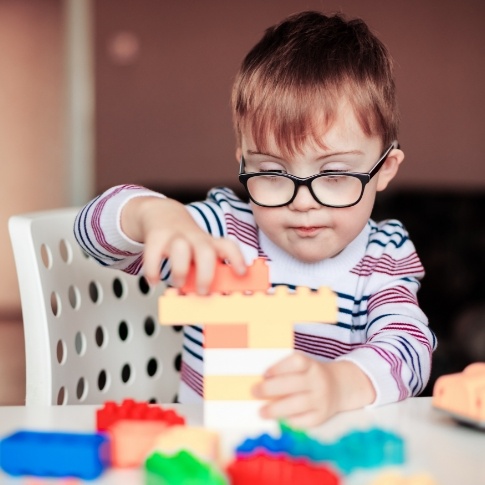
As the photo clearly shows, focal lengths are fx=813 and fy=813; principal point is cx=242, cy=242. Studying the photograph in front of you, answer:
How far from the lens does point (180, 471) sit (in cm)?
48

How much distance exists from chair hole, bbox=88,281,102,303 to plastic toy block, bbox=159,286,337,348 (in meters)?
0.51

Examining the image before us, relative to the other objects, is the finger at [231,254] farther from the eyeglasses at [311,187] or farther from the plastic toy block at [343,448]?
the eyeglasses at [311,187]

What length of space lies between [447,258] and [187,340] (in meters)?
2.06

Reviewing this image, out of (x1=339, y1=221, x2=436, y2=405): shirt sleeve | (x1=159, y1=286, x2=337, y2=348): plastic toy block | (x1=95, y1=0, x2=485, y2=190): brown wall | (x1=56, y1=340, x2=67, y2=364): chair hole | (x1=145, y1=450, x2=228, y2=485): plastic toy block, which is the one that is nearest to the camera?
(x1=145, y1=450, x2=228, y2=485): plastic toy block

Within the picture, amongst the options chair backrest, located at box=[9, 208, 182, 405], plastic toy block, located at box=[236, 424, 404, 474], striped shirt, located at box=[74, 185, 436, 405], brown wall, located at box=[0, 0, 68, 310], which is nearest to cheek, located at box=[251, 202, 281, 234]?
striped shirt, located at box=[74, 185, 436, 405]

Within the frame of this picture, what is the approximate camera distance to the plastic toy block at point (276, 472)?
48 centimetres

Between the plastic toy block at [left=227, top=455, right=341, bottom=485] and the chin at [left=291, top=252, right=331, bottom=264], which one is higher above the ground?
the chin at [left=291, top=252, right=331, bottom=264]

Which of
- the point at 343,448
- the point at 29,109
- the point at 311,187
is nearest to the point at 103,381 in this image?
the point at 311,187

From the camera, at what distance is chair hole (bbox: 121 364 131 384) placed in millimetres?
1151

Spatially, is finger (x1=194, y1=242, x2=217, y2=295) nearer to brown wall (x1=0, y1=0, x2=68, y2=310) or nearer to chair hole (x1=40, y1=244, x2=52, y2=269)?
chair hole (x1=40, y1=244, x2=52, y2=269)

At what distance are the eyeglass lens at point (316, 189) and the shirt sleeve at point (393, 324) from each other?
144 mm

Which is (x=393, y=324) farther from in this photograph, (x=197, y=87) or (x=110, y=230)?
(x=197, y=87)

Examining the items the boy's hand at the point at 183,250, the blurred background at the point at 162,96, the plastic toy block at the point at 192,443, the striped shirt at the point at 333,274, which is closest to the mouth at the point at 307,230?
the striped shirt at the point at 333,274

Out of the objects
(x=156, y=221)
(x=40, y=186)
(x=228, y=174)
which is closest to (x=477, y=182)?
(x=228, y=174)
